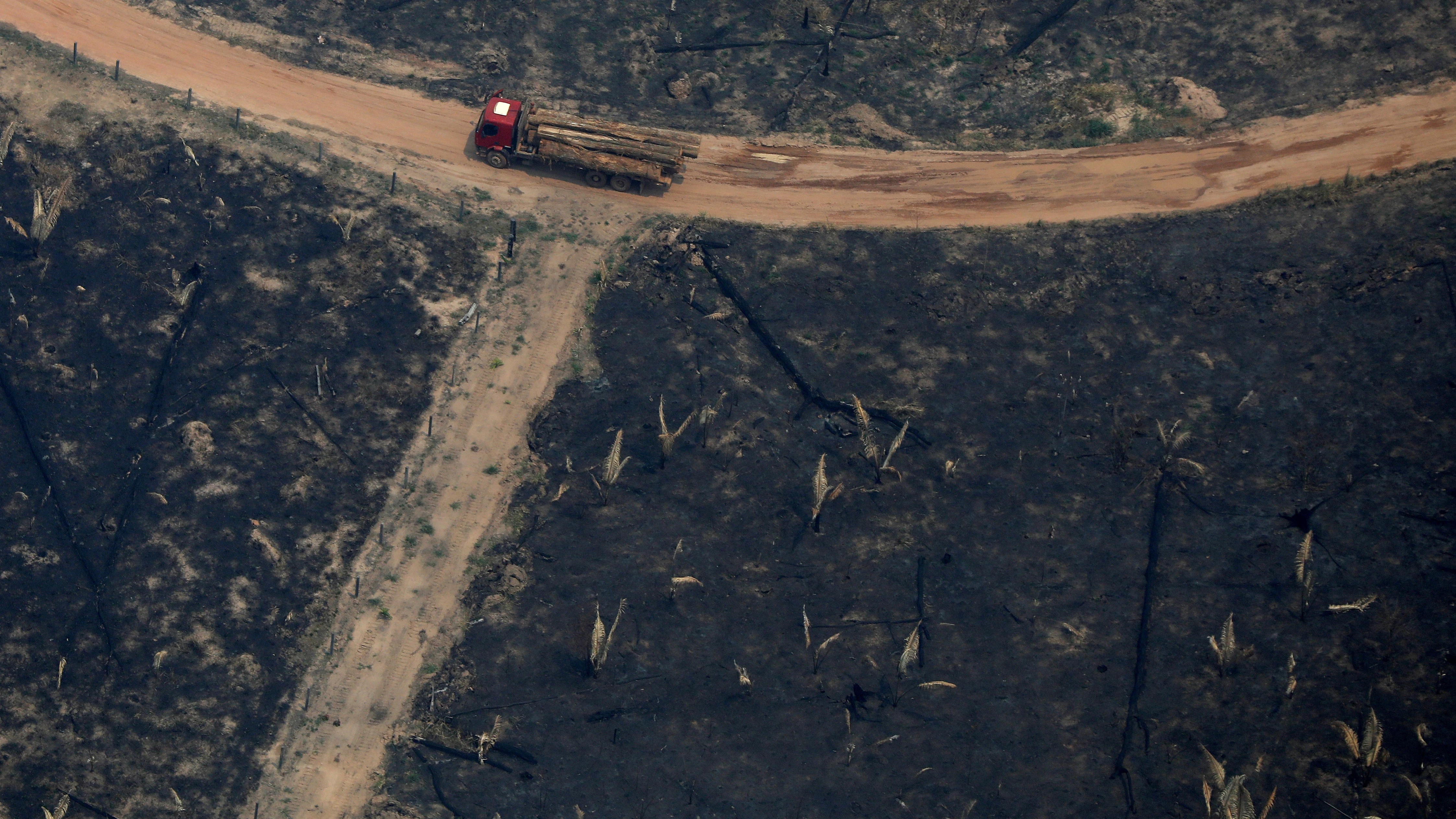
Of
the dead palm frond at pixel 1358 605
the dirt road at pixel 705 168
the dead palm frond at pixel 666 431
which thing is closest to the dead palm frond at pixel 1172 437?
the dead palm frond at pixel 1358 605

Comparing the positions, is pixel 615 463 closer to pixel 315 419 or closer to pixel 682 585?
pixel 682 585

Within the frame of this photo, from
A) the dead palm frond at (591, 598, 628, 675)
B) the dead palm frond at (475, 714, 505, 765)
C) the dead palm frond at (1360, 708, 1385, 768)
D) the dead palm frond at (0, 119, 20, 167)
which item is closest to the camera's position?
the dead palm frond at (1360, 708, 1385, 768)

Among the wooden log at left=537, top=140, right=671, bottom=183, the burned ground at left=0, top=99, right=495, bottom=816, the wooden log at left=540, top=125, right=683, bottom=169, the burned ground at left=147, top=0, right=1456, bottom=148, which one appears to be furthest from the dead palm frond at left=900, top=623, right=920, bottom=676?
the burned ground at left=147, top=0, right=1456, bottom=148

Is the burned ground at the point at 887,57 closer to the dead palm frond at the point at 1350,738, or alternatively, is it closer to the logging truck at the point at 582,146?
the logging truck at the point at 582,146

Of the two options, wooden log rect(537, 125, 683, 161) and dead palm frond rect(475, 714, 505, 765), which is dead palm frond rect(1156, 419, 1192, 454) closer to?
wooden log rect(537, 125, 683, 161)

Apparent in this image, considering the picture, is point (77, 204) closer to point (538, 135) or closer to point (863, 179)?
point (538, 135)
